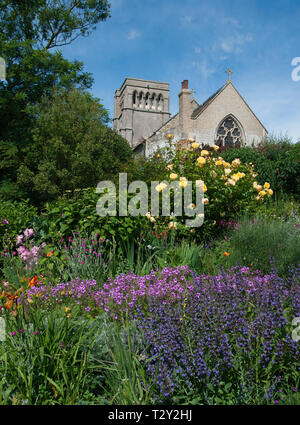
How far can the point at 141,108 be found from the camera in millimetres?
45250

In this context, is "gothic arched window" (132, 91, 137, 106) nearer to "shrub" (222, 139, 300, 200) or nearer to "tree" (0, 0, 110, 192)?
"tree" (0, 0, 110, 192)

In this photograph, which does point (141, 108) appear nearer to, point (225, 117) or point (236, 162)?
point (225, 117)

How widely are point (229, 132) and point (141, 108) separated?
2519cm

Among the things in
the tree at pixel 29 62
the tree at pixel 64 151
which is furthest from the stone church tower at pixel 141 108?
the tree at pixel 64 151

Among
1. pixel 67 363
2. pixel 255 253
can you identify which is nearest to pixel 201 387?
pixel 67 363

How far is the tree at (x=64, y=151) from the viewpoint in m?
11.5

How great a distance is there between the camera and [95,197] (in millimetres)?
4816

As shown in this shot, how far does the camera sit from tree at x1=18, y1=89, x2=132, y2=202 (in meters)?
11.5

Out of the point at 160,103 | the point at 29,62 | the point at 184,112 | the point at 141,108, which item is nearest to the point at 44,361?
the point at 29,62

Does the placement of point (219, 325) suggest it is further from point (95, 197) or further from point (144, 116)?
point (144, 116)

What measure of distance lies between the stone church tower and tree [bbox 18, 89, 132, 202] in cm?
3101

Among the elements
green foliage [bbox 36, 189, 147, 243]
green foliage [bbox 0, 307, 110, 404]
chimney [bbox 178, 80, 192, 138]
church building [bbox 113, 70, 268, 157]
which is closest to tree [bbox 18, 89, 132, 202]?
church building [bbox 113, 70, 268, 157]

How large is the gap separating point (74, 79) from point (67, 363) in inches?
632

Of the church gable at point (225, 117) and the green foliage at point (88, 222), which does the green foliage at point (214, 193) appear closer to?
the green foliage at point (88, 222)
